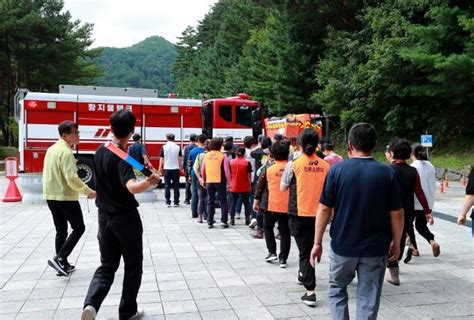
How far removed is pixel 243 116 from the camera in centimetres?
1608

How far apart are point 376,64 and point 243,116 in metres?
8.30

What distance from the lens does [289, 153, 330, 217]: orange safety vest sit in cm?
470

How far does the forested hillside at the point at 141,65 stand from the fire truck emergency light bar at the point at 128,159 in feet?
287

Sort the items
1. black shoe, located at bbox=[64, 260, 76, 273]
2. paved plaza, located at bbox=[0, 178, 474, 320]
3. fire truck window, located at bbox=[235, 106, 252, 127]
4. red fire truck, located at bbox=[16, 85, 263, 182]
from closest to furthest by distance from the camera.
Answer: paved plaza, located at bbox=[0, 178, 474, 320], black shoe, located at bbox=[64, 260, 76, 273], red fire truck, located at bbox=[16, 85, 263, 182], fire truck window, located at bbox=[235, 106, 252, 127]

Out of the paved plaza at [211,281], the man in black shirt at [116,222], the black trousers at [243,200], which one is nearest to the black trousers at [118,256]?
the man in black shirt at [116,222]

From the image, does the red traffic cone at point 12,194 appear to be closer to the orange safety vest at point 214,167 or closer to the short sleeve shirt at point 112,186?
the orange safety vest at point 214,167

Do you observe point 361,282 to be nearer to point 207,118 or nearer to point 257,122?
point 257,122

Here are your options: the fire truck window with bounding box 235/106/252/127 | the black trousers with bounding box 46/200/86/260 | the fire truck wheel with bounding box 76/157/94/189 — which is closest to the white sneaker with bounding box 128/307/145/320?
the black trousers with bounding box 46/200/86/260

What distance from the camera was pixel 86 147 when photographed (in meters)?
14.3

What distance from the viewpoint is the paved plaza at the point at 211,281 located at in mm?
4336

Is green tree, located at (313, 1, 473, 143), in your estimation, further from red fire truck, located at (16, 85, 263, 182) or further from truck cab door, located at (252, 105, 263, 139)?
red fire truck, located at (16, 85, 263, 182)

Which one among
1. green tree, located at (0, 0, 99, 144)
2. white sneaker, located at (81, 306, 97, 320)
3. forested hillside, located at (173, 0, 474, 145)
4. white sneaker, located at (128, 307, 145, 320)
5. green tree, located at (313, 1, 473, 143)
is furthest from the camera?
green tree, located at (0, 0, 99, 144)

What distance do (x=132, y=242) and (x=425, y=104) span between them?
20.8 metres

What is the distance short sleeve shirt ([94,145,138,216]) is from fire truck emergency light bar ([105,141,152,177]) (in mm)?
30
